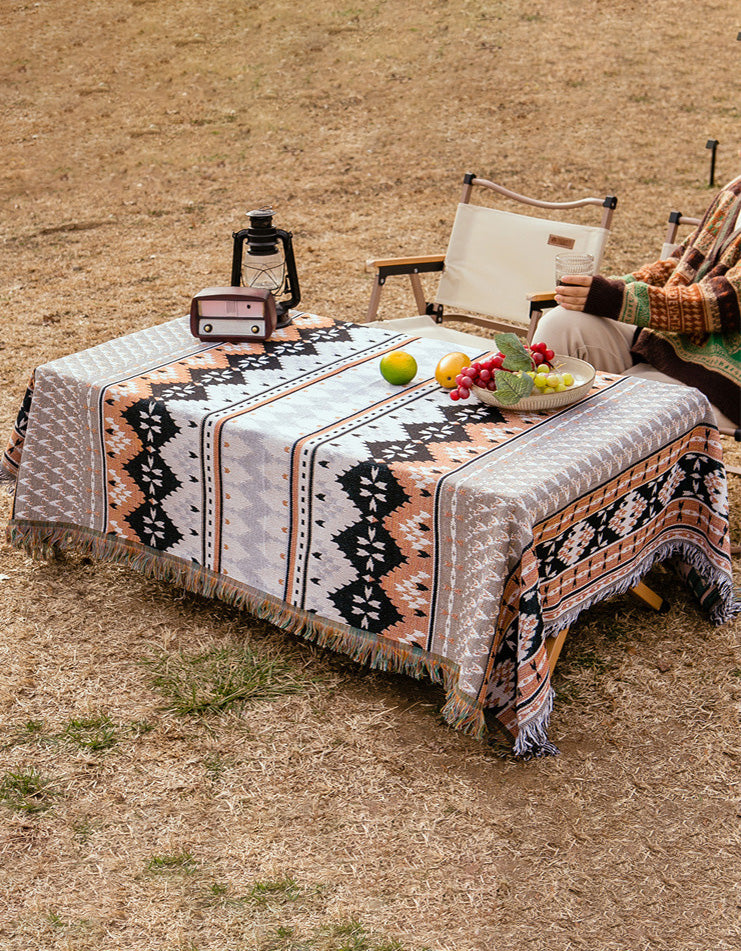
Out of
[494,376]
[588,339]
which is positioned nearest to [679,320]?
[588,339]

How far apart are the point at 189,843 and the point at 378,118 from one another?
808cm

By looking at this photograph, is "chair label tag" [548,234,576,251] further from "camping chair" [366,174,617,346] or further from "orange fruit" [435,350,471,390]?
"orange fruit" [435,350,471,390]

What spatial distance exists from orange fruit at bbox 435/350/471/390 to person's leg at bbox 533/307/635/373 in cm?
60

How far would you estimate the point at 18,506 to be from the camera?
124 inches

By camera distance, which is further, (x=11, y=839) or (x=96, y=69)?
(x=96, y=69)

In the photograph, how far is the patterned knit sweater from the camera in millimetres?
3238

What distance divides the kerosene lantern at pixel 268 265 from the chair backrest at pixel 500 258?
Answer: 1154 millimetres

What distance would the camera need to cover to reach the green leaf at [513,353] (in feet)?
8.92

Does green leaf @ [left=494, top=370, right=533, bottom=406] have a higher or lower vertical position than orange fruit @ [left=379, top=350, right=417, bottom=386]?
higher

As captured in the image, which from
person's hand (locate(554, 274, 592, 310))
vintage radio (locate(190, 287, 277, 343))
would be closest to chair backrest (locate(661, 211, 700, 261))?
person's hand (locate(554, 274, 592, 310))

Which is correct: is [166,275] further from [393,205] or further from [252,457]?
[252,457]

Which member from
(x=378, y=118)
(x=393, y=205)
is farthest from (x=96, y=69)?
(x=393, y=205)

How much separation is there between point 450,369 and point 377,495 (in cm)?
57

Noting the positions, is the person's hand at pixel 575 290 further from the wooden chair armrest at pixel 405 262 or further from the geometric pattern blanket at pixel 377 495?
the wooden chair armrest at pixel 405 262
